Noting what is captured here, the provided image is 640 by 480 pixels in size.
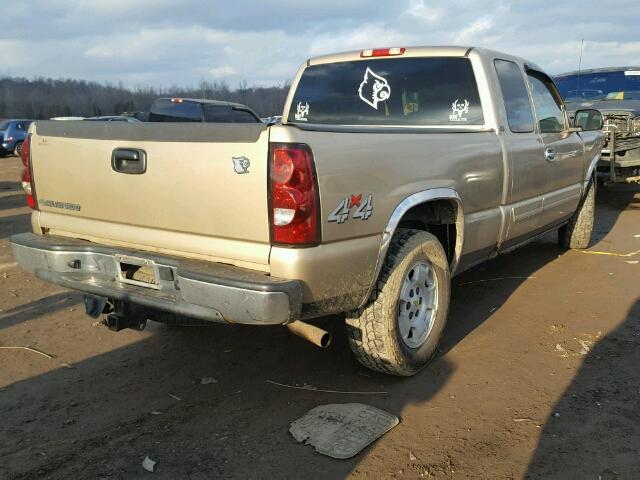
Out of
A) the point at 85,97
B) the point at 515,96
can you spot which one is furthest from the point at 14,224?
the point at 85,97

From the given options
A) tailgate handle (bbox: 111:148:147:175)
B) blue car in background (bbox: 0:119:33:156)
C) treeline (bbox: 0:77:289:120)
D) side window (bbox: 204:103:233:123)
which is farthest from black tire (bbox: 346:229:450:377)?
treeline (bbox: 0:77:289:120)

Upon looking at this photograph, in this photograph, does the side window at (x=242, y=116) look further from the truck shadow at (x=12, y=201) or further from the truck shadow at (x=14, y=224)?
the truck shadow at (x=14, y=224)

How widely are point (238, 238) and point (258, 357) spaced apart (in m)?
1.38

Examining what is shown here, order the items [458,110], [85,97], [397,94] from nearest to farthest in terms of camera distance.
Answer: [458,110] < [397,94] < [85,97]

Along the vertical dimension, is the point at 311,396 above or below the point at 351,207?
below

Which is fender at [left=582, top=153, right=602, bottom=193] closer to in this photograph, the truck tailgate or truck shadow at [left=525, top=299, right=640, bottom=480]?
truck shadow at [left=525, top=299, right=640, bottom=480]

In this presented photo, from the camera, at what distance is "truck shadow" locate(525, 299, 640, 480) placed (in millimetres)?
2540

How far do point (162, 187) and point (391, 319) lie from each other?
4.50 feet

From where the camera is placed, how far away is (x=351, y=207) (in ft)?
8.97

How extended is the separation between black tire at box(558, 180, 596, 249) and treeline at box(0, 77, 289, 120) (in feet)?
190

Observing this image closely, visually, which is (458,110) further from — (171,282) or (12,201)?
(12,201)

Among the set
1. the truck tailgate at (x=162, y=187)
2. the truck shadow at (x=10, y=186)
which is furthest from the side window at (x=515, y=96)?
the truck shadow at (x=10, y=186)

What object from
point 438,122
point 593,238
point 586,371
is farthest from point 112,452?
point 593,238

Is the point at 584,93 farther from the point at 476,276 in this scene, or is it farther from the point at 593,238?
the point at 476,276
